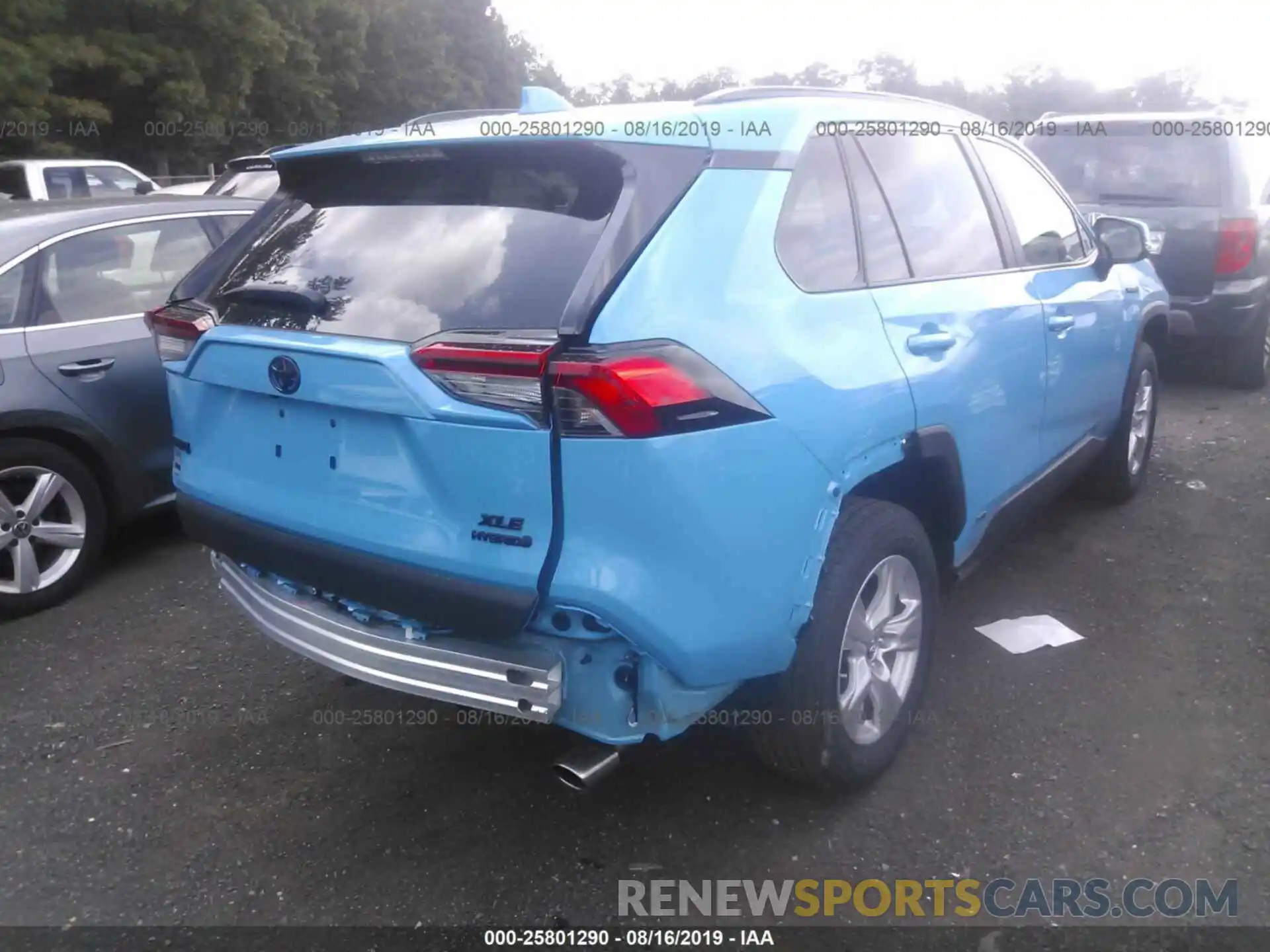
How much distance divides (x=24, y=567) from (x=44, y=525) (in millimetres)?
187

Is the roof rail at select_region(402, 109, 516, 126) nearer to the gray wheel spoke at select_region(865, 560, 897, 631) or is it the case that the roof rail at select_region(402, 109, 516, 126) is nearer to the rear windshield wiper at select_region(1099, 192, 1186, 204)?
the gray wheel spoke at select_region(865, 560, 897, 631)

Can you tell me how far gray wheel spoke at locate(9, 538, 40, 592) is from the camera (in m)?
4.31

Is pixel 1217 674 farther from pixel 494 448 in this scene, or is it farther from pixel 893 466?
pixel 494 448

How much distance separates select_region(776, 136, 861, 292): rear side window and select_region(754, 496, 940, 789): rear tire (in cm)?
61

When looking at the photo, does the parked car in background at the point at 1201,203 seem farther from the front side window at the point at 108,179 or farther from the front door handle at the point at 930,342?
the front side window at the point at 108,179

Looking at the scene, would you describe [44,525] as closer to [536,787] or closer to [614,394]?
[536,787]

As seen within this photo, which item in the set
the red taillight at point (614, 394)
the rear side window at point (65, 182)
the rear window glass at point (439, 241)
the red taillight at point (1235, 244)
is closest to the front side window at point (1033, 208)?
the rear window glass at point (439, 241)

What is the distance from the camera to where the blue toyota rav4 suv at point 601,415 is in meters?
2.28

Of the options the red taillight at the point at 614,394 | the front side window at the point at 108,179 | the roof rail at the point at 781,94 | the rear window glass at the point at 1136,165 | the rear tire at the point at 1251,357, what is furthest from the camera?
the front side window at the point at 108,179

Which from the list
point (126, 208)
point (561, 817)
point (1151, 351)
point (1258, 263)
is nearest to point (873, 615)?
point (561, 817)

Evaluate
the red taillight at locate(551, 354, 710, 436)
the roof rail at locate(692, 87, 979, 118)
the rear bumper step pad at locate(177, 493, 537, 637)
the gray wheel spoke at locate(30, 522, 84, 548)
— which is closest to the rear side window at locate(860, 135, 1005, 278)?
the roof rail at locate(692, 87, 979, 118)

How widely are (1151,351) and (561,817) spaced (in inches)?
154

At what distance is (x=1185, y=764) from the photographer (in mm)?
3184

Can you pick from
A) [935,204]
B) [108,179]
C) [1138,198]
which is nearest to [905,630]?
[935,204]
